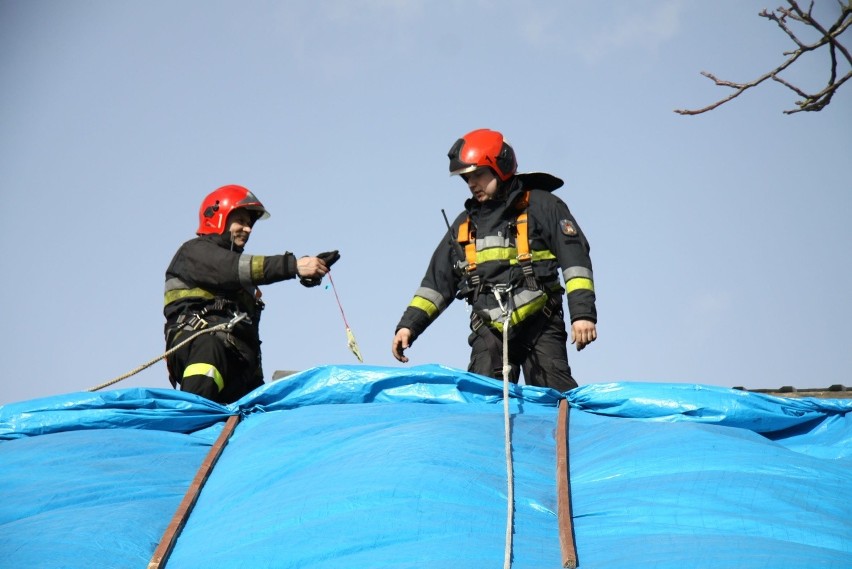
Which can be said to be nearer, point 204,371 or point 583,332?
point 583,332

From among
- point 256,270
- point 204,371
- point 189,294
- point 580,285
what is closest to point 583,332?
point 580,285

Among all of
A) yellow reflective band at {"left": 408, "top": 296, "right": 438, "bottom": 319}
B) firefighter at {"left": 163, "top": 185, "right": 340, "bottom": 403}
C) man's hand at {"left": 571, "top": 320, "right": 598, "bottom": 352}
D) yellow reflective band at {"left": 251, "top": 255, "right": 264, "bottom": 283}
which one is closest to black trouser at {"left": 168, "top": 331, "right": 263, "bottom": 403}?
firefighter at {"left": 163, "top": 185, "right": 340, "bottom": 403}

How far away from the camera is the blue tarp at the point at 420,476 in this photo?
3816mm

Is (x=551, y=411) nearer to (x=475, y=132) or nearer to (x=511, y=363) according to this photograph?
(x=511, y=363)

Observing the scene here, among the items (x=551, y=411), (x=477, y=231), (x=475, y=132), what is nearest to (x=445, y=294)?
(x=477, y=231)

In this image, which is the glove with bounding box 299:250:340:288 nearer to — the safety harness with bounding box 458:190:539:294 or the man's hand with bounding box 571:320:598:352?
the safety harness with bounding box 458:190:539:294

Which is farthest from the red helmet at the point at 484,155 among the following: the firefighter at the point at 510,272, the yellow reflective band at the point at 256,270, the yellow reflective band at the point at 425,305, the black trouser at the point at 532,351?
the yellow reflective band at the point at 256,270

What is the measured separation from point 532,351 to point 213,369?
181 cm

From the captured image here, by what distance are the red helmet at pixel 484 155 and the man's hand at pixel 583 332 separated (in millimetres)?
1018

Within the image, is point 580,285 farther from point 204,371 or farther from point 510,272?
point 204,371

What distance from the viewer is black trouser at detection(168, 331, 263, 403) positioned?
6.31m

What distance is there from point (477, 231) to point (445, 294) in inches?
18.5

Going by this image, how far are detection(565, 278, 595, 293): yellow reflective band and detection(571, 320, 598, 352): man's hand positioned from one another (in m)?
0.19

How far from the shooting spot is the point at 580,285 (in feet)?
20.0
